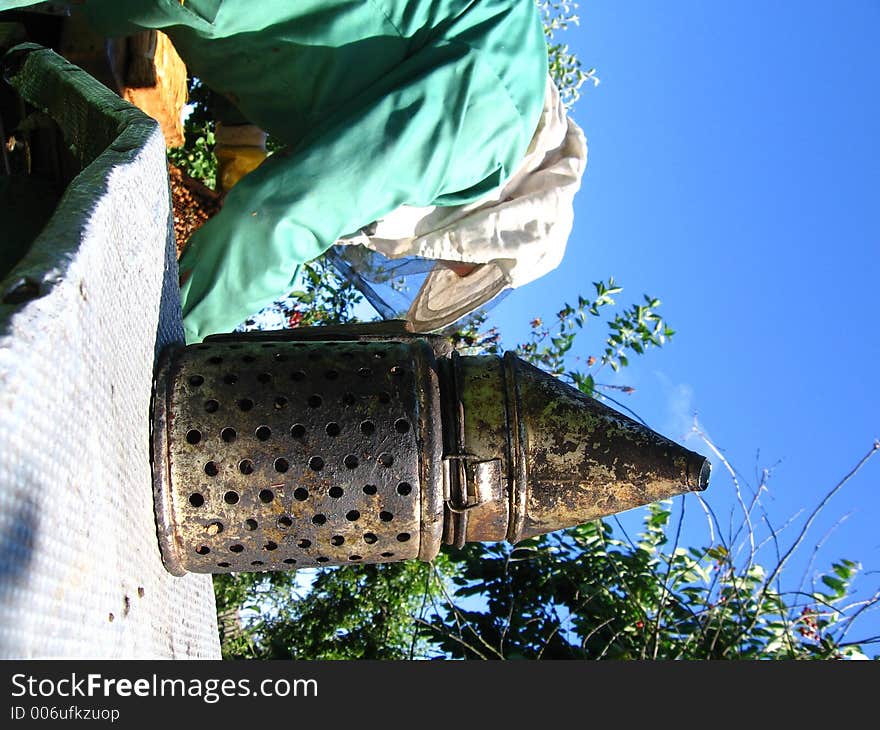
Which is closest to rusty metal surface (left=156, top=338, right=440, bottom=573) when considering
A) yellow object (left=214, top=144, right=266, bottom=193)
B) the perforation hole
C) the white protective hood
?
the perforation hole

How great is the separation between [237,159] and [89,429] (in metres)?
2.30

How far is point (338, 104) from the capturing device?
2037 mm

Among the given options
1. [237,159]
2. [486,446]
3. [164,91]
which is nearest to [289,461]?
[486,446]

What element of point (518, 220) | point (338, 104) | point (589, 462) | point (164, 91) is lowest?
point (589, 462)

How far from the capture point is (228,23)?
6.23 feet

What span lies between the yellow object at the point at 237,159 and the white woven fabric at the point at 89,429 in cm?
175

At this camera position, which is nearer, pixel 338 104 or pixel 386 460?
pixel 386 460

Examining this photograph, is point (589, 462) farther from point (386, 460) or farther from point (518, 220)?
point (518, 220)

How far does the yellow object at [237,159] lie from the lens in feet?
10.3

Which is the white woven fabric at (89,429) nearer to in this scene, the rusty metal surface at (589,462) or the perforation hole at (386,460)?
the perforation hole at (386,460)

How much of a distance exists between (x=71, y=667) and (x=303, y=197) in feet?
3.59

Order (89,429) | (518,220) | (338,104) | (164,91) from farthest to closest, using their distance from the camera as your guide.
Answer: (518,220)
(164,91)
(338,104)
(89,429)

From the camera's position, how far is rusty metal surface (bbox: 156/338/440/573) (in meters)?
1.39

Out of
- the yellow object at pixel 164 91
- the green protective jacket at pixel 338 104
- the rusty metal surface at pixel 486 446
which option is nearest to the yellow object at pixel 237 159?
the yellow object at pixel 164 91
